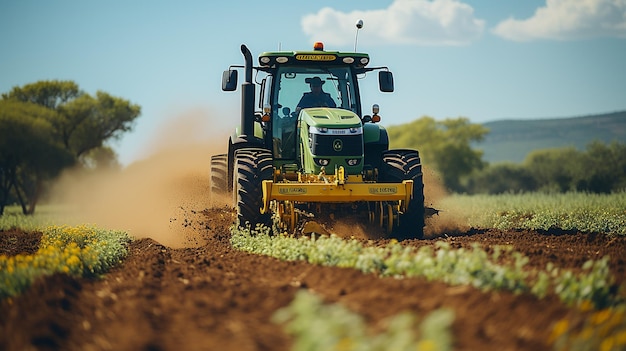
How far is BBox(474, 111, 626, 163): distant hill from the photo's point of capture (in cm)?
10525

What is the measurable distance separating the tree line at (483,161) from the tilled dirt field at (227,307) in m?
52.0

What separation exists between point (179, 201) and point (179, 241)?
235 cm

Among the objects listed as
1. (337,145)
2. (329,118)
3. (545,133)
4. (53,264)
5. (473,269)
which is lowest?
(545,133)

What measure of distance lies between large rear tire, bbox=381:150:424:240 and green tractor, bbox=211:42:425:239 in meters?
0.02

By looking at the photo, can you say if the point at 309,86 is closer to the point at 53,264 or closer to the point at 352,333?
the point at 53,264

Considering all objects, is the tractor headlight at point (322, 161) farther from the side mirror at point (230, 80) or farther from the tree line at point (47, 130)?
the tree line at point (47, 130)

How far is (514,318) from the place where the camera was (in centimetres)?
587

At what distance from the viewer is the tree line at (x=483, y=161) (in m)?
59.5

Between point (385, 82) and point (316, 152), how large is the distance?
1741 mm

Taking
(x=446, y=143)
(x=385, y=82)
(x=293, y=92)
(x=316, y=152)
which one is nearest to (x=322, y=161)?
(x=316, y=152)

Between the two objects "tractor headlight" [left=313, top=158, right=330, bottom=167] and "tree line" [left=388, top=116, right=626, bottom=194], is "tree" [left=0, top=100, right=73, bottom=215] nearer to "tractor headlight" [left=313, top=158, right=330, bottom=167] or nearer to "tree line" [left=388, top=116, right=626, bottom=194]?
"tree line" [left=388, top=116, right=626, bottom=194]

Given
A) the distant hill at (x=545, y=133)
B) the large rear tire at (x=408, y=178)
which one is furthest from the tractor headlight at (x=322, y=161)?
the distant hill at (x=545, y=133)

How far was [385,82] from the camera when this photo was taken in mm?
13516

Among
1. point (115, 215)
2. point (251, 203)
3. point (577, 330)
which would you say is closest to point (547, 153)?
point (115, 215)
